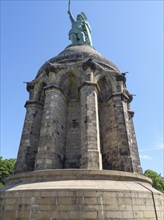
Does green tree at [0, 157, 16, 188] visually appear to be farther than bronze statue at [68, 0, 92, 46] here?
Yes

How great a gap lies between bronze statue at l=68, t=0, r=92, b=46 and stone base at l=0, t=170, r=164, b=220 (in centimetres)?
1588

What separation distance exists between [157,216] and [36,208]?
3968 millimetres

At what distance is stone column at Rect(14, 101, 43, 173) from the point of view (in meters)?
9.90

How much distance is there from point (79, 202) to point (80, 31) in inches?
738

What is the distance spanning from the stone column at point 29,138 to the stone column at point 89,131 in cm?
370

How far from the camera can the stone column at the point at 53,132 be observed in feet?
27.4

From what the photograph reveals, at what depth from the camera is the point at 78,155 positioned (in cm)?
990

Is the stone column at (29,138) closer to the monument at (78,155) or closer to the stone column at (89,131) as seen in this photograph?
the monument at (78,155)

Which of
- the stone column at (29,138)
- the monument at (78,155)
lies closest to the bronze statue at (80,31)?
the monument at (78,155)

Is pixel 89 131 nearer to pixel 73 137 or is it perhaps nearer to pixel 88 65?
pixel 73 137

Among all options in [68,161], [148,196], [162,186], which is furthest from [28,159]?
[162,186]

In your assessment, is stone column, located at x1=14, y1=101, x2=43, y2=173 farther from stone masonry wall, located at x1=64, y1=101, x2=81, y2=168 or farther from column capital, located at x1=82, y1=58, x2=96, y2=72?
column capital, located at x1=82, y1=58, x2=96, y2=72

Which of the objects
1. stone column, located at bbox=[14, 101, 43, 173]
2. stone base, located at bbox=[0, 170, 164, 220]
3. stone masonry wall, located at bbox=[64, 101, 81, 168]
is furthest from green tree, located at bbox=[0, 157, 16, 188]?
stone base, located at bbox=[0, 170, 164, 220]

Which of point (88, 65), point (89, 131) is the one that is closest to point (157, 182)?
point (89, 131)
